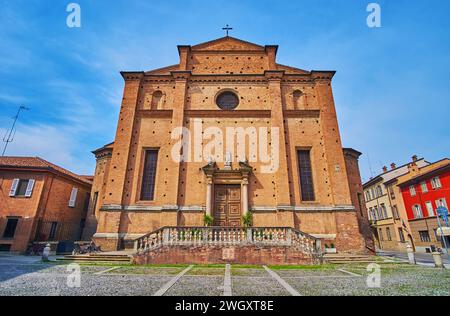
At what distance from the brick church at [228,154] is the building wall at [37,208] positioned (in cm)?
255

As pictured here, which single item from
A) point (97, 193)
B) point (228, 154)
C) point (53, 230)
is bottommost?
point (53, 230)

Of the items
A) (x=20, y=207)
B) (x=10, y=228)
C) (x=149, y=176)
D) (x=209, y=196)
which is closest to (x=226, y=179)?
(x=209, y=196)

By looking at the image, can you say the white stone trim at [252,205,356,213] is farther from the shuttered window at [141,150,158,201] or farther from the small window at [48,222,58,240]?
the small window at [48,222,58,240]

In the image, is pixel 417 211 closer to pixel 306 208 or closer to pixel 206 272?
pixel 306 208

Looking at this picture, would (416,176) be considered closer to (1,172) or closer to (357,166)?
(357,166)

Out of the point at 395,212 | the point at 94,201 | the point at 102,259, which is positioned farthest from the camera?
the point at 395,212

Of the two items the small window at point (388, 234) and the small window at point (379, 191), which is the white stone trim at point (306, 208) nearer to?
the small window at point (388, 234)

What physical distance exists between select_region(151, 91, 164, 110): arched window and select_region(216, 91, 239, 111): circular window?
4.07 m

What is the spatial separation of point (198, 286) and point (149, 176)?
10.1 metres

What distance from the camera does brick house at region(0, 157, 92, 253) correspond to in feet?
48.3

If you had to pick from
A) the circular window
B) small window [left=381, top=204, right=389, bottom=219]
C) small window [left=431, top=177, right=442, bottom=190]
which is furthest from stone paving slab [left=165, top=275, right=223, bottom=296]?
small window [left=381, top=204, right=389, bottom=219]

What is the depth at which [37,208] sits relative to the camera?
15.3 meters

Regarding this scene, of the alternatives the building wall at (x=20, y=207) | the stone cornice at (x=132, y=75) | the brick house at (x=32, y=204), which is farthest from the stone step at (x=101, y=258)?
the stone cornice at (x=132, y=75)
